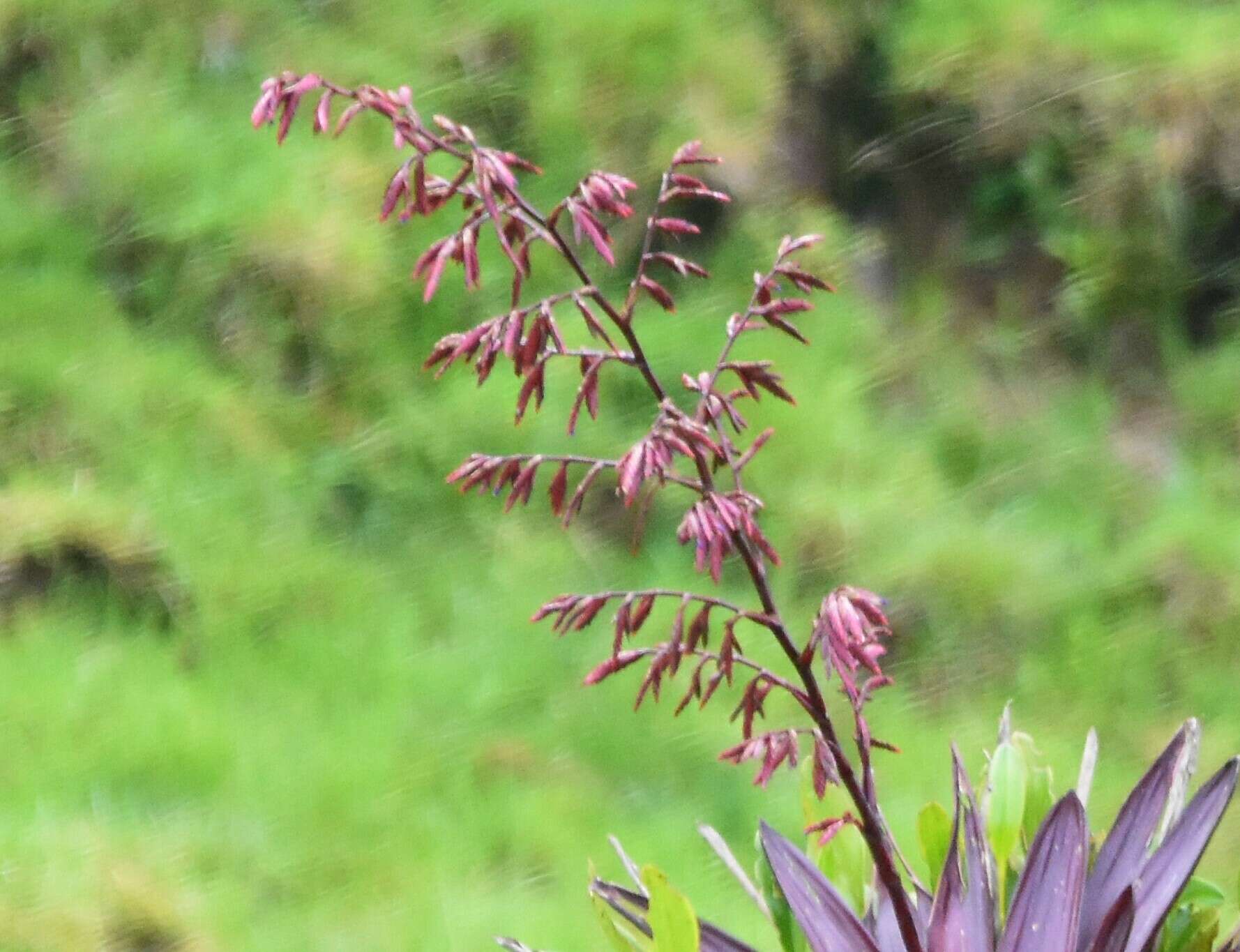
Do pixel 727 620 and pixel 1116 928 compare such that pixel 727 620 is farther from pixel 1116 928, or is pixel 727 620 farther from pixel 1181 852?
pixel 1181 852

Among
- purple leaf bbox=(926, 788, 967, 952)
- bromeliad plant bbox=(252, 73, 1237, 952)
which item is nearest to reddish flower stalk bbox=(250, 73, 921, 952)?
bromeliad plant bbox=(252, 73, 1237, 952)

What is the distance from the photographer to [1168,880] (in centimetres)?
196

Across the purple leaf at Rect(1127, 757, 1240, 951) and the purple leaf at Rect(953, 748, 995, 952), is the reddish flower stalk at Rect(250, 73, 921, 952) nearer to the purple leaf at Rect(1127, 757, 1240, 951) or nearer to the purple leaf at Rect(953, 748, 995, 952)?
the purple leaf at Rect(953, 748, 995, 952)

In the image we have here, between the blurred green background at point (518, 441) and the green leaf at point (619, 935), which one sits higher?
the blurred green background at point (518, 441)

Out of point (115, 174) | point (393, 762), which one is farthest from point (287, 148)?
point (393, 762)

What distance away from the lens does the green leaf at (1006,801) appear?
2135mm

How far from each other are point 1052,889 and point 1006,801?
247mm

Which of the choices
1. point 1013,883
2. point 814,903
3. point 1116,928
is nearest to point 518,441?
point 1013,883

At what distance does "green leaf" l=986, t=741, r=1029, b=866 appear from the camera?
84.0 inches

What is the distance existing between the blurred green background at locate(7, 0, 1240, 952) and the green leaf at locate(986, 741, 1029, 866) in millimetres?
1174

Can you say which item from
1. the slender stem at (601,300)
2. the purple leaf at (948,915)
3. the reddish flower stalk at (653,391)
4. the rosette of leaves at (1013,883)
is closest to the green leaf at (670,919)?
the rosette of leaves at (1013,883)

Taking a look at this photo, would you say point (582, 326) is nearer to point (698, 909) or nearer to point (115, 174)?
point (115, 174)

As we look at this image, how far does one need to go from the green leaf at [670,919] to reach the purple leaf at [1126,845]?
0.55m

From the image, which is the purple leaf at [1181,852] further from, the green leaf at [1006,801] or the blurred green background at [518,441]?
the blurred green background at [518,441]
